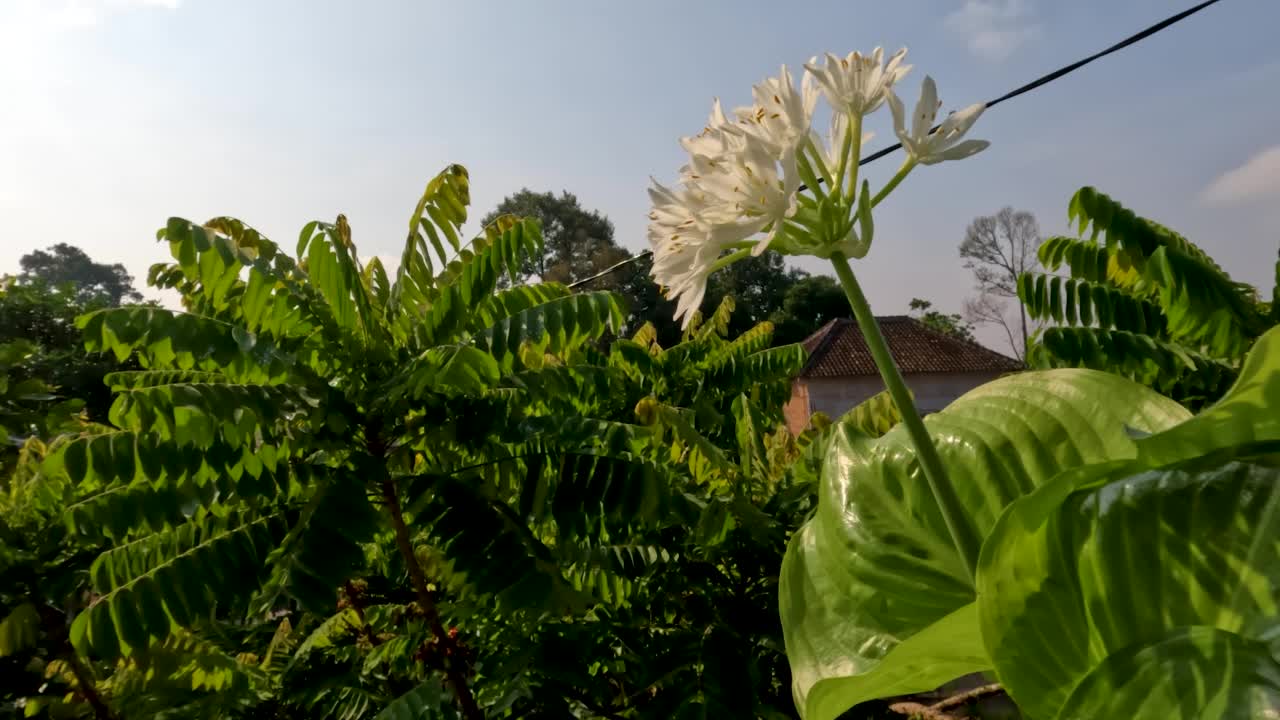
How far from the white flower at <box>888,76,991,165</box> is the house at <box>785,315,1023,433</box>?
2149 centimetres

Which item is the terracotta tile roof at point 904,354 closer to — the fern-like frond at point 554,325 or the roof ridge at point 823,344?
the roof ridge at point 823,344

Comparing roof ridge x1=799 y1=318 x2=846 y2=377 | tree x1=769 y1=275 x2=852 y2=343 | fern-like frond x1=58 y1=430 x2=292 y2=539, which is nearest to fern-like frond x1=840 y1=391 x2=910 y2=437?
fern-like frond x1=58 y1=430 x2=292 y2=539

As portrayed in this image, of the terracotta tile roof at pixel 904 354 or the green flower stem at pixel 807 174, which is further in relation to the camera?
the terracotta tile roof at pixel 904 354

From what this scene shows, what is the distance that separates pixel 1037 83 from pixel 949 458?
328 centimetres

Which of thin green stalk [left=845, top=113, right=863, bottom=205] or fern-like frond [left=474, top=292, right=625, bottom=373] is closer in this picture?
thin green stalk [left=845, top=113, right=863, bottom=205]

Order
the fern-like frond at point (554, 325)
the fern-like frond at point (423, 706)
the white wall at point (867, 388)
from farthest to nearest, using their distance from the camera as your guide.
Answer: the white wall at point (867, 388)
the fern-like frond at point (554, 325)
the fern-like frond at point (423, 706)

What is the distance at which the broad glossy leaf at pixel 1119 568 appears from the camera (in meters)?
0.48

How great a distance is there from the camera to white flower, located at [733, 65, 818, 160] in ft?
2.02

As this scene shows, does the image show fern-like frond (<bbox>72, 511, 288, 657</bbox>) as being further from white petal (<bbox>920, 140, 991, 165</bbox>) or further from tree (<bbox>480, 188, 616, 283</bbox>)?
tree (<bbox>480, 188, 616, 283</bbox>)

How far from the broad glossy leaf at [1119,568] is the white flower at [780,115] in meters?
0.34

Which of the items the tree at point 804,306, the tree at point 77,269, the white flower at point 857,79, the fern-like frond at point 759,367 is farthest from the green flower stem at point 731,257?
the tree at point 77,269

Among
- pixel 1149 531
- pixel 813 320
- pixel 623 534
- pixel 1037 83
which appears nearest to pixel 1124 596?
pixel 1149 531

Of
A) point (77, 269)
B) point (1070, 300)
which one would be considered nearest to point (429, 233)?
point (1070, 300)

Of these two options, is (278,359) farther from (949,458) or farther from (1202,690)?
(1202,690)
